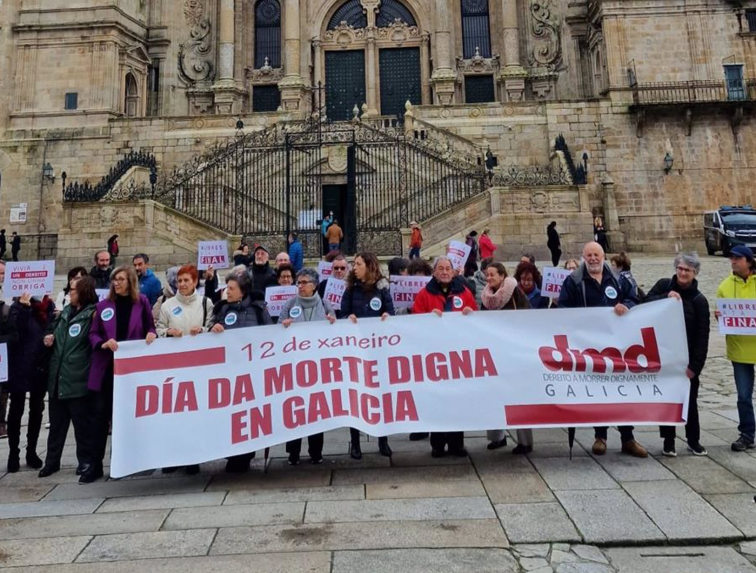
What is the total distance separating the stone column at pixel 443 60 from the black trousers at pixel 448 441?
86.7 ft

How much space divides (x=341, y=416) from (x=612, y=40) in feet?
89.3

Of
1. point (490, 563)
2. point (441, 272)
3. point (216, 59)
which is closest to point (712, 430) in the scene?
point (441, 272)

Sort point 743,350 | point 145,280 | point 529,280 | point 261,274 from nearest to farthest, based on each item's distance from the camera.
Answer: point 743,350, point 529,280, point 145,280, point 261,274

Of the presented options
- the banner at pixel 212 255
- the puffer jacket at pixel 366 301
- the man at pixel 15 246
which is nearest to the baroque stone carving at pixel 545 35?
the banner at pixel 212 255

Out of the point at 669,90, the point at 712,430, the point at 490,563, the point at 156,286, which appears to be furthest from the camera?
the point at 669,90

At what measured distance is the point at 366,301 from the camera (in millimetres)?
5832

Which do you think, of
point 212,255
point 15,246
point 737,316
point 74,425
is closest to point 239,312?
point 74,425

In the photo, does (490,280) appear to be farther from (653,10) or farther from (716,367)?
(653,10)

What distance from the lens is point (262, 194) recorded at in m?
20.9

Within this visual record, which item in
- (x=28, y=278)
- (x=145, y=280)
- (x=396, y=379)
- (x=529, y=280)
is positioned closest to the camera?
(x=396, y=379)

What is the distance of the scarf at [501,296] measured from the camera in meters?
5.75

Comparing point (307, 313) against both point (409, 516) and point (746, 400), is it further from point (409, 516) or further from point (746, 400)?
point (746, 400)

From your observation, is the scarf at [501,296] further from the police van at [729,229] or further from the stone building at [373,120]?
the police van at [729,229]

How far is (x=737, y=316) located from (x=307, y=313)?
14.5 ft
